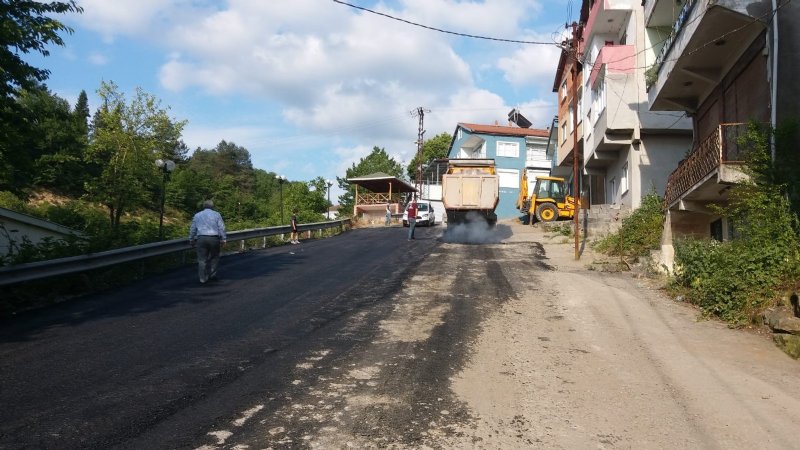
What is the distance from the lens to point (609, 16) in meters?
24.5

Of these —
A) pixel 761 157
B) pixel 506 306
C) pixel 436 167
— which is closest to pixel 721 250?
pixel 761 157

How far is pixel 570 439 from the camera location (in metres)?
4.92

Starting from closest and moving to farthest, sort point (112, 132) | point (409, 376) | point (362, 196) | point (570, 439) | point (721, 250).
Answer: point (570, 439) < point (409, 376) < point (721, 250) < point (112, 132) < point (362, 196)

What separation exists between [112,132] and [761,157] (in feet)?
142

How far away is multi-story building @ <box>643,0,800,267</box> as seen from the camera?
11211 mm

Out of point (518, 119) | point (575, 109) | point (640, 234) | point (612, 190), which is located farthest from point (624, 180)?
point (518, 119)

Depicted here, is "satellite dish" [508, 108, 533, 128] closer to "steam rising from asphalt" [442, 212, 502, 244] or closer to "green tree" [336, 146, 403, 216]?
"green tree" [336, 146, 403, 216]

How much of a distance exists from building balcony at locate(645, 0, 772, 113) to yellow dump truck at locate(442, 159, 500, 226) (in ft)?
27.7

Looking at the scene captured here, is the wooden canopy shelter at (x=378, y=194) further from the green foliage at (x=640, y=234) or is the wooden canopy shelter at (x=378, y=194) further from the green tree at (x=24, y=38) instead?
the green tree at (x=24, y=38)

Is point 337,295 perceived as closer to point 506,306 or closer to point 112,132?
point 506,306

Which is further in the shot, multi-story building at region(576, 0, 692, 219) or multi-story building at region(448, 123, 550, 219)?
multi-story building at region(448, 123, 550, 219)

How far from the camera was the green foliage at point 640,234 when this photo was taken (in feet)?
55.5

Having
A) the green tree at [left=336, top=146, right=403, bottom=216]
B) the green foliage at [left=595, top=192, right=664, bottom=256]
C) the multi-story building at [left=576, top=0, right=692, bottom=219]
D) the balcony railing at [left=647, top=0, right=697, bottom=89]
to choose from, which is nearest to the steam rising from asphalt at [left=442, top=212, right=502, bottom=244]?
the multi-story building at [left=576, top=0, right=692, bottom=219]

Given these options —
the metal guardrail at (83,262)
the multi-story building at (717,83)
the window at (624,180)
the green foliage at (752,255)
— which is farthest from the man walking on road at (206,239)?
the window at (624,180)
